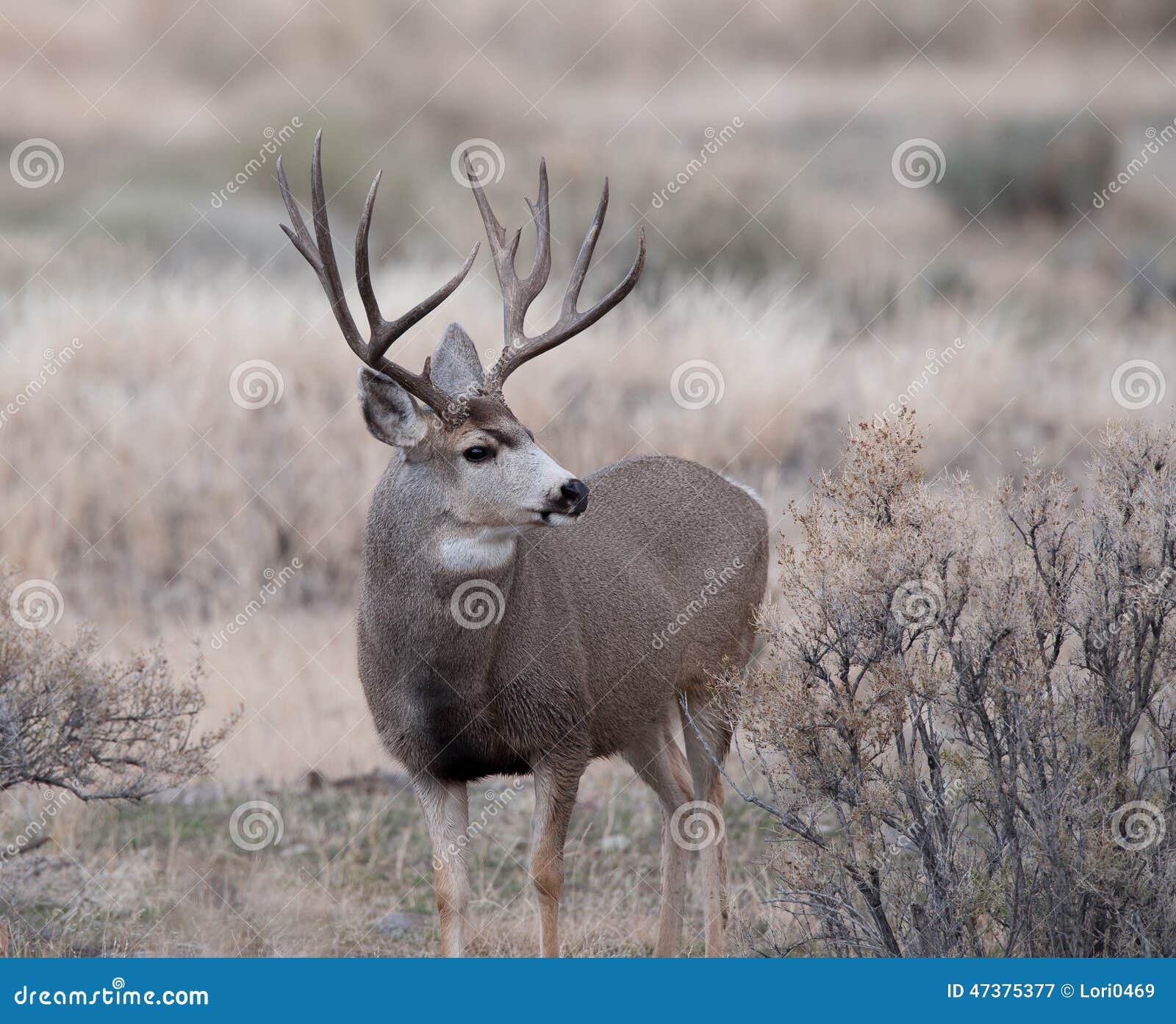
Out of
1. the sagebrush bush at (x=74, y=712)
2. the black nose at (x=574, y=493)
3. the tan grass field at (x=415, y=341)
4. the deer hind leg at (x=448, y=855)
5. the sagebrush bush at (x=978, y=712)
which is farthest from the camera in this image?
the tan grass field at (x=415, y=341)

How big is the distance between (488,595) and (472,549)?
0.22m

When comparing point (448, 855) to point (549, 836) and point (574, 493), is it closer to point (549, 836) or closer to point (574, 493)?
point (549, 836)

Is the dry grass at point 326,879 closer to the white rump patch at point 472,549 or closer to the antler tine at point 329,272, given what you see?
the white rump patch at point 472,549

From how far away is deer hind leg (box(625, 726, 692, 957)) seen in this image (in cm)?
742

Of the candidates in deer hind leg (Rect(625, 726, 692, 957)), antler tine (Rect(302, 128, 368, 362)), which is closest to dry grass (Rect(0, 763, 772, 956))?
deer hind leg (Rect(625, 726, 692, 957))

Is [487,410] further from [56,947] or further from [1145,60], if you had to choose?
[1145,60]

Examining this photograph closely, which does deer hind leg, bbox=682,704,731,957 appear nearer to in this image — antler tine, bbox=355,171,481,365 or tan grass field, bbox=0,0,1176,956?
tan grass field, bbox=0,0,1176,956

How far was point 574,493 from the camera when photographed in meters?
5.93

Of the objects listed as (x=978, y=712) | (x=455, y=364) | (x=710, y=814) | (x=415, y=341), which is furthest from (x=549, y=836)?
(x=415, y=341)

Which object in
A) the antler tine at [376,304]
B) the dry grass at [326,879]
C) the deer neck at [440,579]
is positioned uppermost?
the antler tine at [376,304]

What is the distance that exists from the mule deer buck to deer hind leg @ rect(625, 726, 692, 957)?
0.57 ft

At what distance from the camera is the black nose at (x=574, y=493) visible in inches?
233

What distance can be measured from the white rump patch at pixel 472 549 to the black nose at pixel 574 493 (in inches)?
12.7

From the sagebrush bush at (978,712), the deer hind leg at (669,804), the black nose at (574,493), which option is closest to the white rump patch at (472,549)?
the black nose at (574,493)
